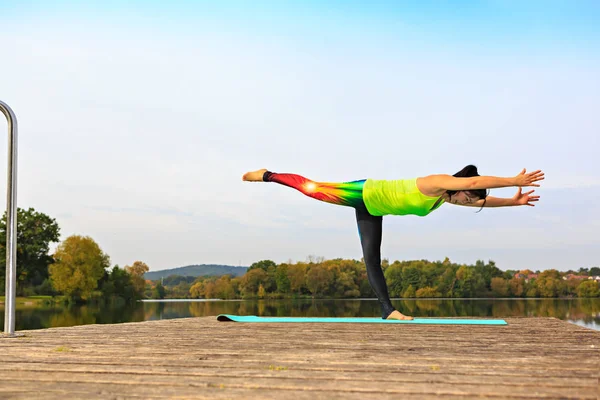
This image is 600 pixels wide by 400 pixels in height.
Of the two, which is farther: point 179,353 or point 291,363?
point 179,353

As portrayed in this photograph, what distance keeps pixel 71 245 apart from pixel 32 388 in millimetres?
43995

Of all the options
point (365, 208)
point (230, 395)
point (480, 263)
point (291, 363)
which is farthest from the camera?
point (480, 263)

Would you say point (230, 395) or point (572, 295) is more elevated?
point (230, 395)

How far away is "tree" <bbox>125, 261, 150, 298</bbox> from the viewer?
52128mm

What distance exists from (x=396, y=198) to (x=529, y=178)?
1170 millimetres

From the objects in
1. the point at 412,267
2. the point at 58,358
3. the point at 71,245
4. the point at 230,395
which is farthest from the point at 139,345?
the point at 71,245

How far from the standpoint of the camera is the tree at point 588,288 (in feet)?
167

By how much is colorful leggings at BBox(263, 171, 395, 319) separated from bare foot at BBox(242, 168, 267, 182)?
1.80 ft

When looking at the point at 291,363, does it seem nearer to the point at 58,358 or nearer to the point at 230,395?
the point at 230,395

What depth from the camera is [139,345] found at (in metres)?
3.26

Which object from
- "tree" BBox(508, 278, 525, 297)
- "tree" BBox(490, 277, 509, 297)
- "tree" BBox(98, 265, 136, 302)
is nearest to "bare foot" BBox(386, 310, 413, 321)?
"tree" BBox(490, 277, 509, 297)

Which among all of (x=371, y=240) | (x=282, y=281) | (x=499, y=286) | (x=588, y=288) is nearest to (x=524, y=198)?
(x=371, y=240)

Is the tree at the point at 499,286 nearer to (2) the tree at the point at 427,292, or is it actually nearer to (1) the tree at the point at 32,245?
(2) the tree at the point at 427,292

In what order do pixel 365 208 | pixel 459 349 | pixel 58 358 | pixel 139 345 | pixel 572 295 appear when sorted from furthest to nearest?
pixel 572 295, pixel 365 208, pixel 139 345, pixel 459 349, pixel 58 358
